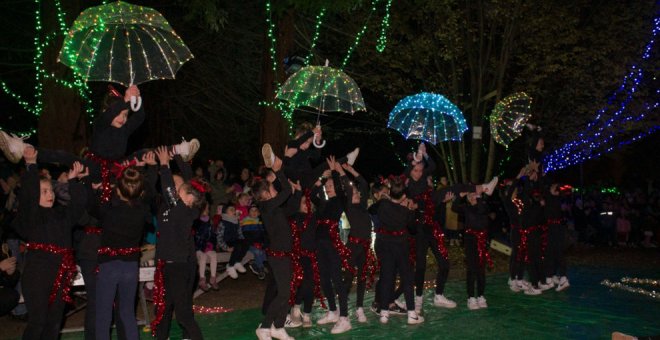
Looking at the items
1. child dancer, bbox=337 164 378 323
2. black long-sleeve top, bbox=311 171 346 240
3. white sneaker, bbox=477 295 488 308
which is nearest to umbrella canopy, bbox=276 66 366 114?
child dancer, bbox=337 164 378 323

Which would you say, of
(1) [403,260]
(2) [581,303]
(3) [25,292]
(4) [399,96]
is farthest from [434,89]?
(3) [25,292]

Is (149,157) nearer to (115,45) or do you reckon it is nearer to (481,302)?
(115,45)

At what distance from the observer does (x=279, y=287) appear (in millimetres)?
8047

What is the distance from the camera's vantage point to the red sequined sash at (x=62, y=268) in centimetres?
669

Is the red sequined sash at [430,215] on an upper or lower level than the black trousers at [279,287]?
upper

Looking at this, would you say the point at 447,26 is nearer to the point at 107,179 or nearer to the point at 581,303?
the point at 581,303

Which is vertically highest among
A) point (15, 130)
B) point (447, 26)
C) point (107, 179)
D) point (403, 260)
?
point (447, 26)

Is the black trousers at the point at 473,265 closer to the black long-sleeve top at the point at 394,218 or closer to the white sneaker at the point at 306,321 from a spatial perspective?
the black long-sleeve top at the point at 394,218

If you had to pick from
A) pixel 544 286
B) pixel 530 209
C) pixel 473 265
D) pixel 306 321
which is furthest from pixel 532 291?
pixel 306 321

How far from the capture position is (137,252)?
22.0 ft

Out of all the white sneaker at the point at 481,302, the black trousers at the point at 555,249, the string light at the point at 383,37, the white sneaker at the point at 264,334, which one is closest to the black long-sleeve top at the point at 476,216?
the white sneaker at the point at 481,302

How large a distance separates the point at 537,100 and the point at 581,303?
11.1m

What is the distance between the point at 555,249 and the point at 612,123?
10768 mm

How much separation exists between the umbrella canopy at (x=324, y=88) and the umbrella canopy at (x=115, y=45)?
102 inches
